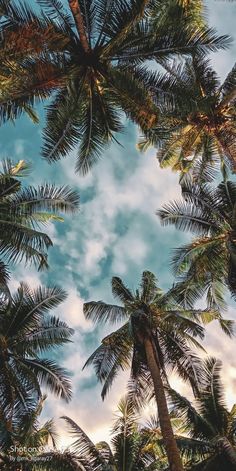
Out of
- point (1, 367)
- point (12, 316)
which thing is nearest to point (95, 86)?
point (12, 316)

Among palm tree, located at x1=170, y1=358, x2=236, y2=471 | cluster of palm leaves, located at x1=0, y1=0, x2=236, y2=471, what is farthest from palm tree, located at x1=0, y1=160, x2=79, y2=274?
palm tree, located at x1=170, y1=358, x2=236, y2=471

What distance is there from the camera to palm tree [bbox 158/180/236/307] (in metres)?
13.7

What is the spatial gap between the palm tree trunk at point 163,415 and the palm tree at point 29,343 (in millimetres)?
3152

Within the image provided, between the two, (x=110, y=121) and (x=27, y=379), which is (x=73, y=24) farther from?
(x=27, y=379)

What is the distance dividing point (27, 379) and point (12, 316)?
2269mm

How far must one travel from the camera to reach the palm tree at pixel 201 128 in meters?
12.5

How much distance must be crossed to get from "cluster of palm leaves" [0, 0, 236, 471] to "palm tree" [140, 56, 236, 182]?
0.05 meters

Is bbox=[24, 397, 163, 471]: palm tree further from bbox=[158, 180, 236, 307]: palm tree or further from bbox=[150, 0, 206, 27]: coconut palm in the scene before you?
bbox=[150, 0, 206, 27]: coconut palm

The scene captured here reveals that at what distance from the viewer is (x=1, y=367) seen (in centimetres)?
1379

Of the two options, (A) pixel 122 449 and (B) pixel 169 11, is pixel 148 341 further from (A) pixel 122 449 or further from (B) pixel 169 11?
(B) pixel 169 11

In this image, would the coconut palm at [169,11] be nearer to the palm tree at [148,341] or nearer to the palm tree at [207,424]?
the palm tree at [148,341]

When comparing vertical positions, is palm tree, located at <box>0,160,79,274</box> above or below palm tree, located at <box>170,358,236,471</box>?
above

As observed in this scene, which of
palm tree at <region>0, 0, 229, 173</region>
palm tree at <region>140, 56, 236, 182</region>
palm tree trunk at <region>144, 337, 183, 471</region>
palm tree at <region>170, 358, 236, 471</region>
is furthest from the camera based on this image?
palm tree at <region>170, 358, 236, 471</region>

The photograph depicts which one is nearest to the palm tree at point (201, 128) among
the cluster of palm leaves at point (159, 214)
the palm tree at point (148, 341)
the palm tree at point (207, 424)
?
the cluster of palm leaves at point (159, 214)
